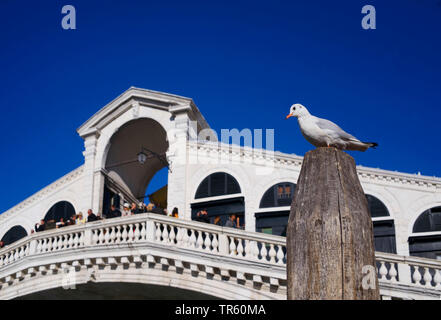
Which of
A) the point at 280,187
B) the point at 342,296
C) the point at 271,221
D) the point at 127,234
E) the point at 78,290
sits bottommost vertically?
the point at 342,296

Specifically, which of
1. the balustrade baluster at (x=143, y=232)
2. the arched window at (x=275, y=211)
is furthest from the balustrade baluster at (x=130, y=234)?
the arched window at (x=275, y=211)

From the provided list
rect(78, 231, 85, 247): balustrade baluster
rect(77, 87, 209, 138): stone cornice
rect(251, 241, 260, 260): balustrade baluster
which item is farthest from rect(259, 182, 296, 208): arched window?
rect(78, 231, 85, 247): balustrade baluster

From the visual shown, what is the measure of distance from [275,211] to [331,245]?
59.2 ft

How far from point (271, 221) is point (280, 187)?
1.48 meters

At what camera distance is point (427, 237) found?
20047 mm

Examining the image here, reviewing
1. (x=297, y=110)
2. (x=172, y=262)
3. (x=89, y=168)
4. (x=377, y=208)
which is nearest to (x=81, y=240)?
(x=172, y=262)

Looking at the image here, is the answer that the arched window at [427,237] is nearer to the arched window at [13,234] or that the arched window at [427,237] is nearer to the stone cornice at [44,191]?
the stone cornice at [44,191]

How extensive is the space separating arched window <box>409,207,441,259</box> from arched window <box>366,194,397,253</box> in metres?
0.73

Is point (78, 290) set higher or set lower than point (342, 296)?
higher

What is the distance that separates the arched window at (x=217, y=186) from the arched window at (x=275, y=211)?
1.38 meters

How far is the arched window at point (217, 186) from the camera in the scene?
2286cm
